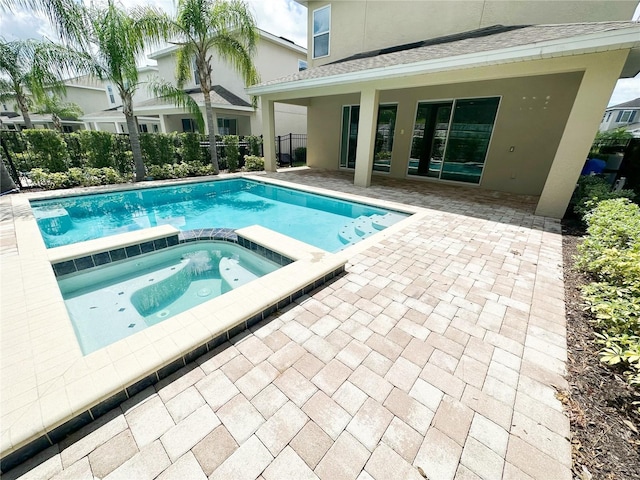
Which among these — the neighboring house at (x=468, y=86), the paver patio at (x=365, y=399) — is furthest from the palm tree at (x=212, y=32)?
the paver patio at (x=365, y=399)

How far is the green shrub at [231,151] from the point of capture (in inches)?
Answer: 504

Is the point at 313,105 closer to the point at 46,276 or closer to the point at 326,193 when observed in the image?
the point at 326,193

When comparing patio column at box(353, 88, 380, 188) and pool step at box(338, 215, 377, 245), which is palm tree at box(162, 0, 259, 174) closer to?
patio column at box(353, 88, 380, 188)

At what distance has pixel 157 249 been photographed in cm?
501

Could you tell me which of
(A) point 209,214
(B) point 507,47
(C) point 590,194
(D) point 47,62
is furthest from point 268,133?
(C) point 590,194

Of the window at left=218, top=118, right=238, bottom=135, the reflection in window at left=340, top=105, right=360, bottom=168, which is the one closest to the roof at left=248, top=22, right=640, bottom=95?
the reflection in window at left=340, top=105, right=360, bottom=168

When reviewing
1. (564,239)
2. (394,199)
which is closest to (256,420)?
(564,239)

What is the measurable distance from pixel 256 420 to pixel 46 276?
138 inches

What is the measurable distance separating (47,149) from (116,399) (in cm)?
1122

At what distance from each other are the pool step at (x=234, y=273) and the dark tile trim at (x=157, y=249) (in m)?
0.39

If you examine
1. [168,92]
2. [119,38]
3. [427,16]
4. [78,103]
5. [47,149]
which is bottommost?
[47,149]

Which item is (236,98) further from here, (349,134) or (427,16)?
(427,16)

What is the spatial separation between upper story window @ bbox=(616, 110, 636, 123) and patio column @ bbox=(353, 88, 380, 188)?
40413 mm

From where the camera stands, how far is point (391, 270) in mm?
4012
